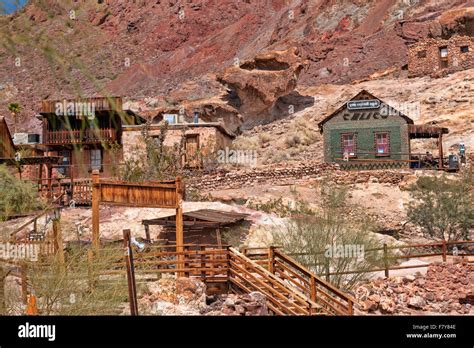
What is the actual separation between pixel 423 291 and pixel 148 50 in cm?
7293

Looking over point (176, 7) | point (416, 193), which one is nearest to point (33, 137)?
point (416, 193)

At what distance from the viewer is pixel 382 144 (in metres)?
32.1

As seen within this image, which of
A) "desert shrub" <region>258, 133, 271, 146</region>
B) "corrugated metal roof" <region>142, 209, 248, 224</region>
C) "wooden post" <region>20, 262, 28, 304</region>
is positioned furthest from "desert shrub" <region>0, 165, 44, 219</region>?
"desert shrub" <region>258, 133, 271, 146</region>

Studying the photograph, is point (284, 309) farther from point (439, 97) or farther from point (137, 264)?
point (439, 97)

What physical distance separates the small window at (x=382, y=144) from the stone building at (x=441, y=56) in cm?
1918

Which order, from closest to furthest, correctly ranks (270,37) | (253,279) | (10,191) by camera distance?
1. (10,191)
2. (253,279)
3. (270,37)

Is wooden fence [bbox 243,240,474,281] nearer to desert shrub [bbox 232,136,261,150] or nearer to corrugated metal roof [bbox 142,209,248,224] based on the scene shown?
corrugated metal roof [bbox 142,209,248,224]

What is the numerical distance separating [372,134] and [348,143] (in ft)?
4.54

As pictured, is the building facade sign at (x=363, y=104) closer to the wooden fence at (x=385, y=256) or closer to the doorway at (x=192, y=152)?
the doorway at (x=192, y=152)

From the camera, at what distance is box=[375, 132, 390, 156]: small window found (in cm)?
3195

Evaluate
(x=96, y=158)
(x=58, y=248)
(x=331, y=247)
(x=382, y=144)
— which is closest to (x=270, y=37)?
(x=382, y=144)

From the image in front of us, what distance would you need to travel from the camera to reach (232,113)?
50406mm

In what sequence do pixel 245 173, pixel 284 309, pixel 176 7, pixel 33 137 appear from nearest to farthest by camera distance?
pixel 284 309 < pixel 245 173 < pixel 33 137 < pixel 176 7

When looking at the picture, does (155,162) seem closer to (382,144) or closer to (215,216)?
(215,216)
